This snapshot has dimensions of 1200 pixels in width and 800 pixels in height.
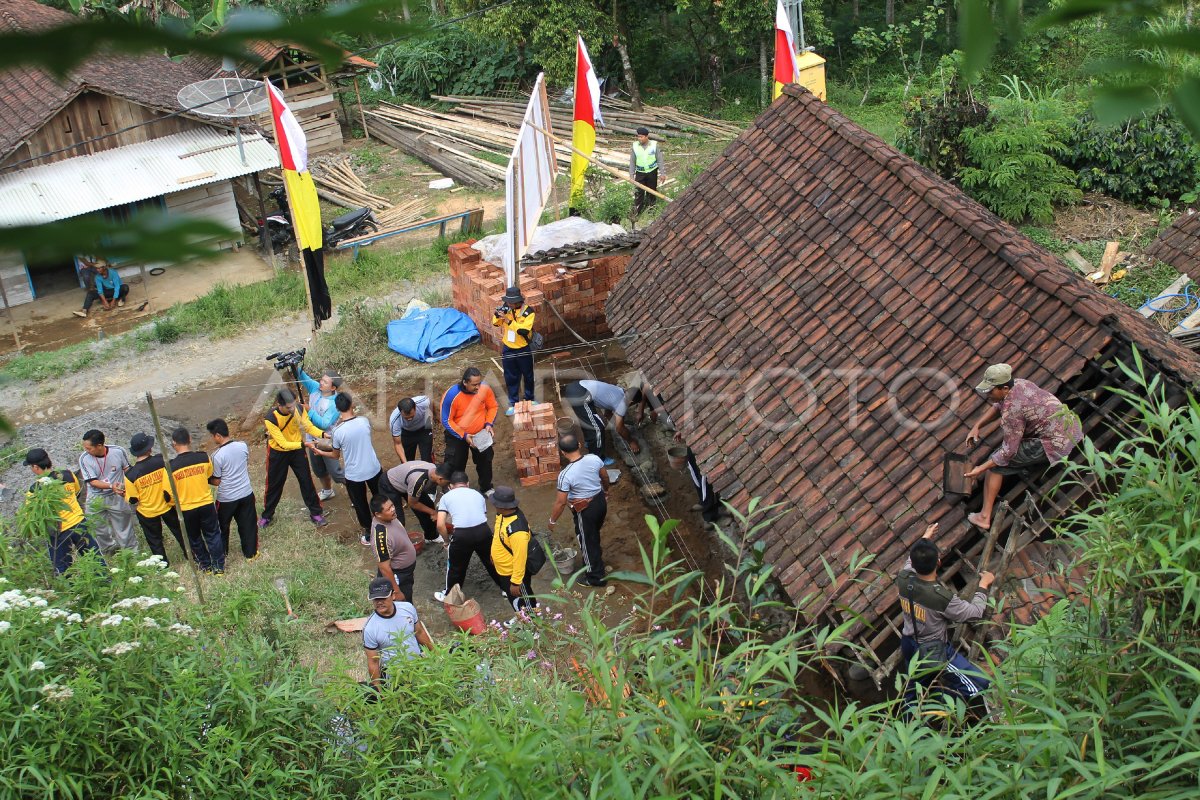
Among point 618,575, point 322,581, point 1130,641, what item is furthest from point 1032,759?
point 322,581

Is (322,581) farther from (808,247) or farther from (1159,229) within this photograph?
(1159,229)

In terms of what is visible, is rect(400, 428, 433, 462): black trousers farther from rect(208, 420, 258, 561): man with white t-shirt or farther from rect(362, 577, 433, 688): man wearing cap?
rect(362, 577, 433, 688): man wearing cap

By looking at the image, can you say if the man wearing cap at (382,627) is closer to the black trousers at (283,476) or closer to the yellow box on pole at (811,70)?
the black trousers at (283,476)

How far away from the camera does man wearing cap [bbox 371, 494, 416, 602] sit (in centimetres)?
813

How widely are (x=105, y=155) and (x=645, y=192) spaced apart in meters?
8.97

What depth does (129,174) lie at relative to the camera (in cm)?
1695

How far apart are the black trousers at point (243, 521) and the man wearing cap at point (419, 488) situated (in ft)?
3.91

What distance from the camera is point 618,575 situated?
429 cm

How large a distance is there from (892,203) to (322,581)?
5.76 m

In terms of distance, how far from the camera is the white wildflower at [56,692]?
4617 mm

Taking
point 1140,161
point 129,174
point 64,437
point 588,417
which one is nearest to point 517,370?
point 588,417

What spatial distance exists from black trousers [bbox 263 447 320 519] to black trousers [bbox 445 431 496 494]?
4.35 ft

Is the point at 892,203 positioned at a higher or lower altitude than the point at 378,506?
higher

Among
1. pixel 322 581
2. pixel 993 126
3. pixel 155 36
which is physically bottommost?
pixel 322 581
